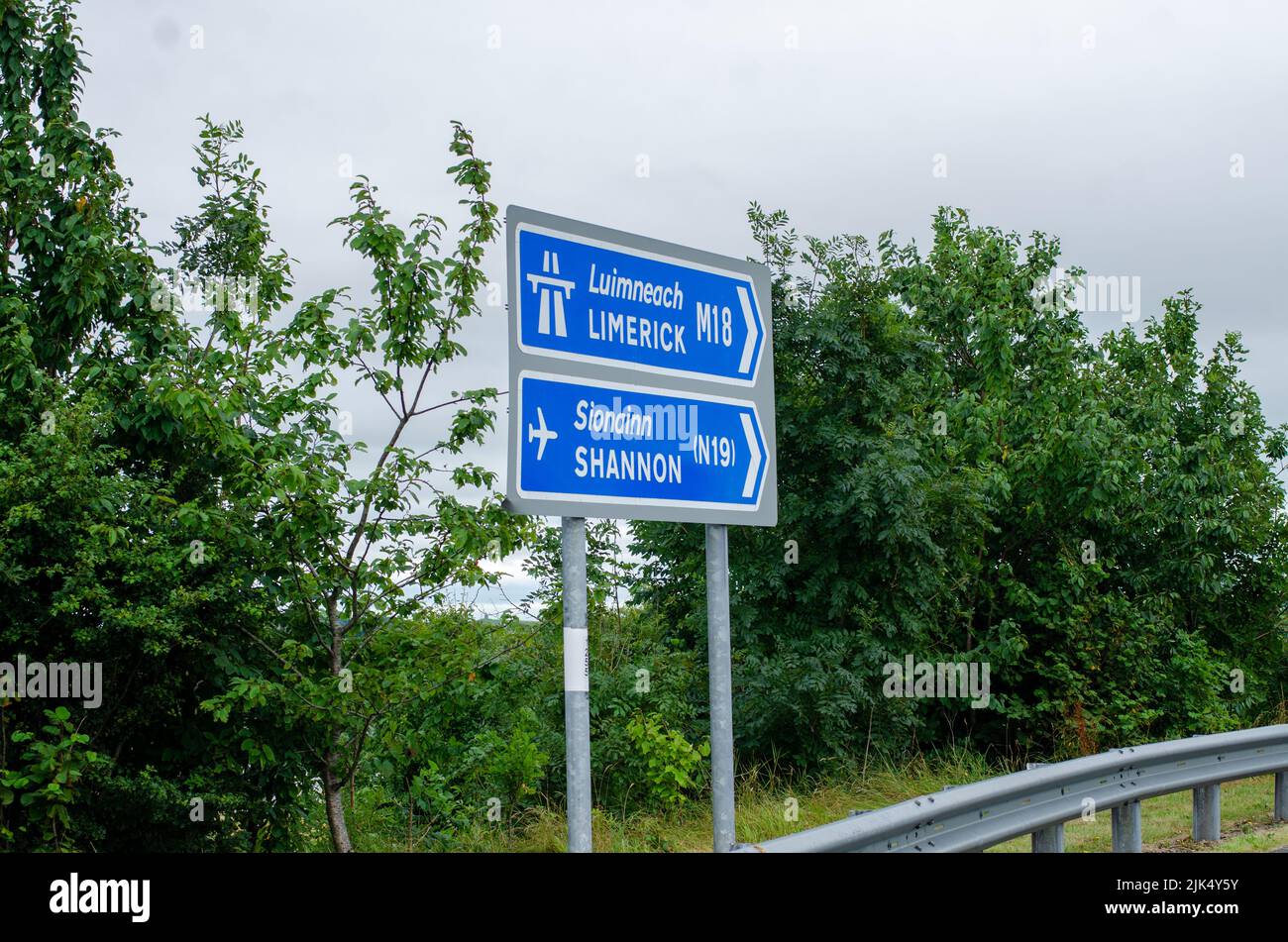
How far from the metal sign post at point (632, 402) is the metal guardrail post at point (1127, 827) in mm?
3383

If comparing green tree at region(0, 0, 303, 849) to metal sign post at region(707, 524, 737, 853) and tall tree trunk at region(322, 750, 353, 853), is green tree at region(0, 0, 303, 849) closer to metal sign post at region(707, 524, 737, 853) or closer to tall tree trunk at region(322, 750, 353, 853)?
tall tree trunk at region(322, 750, 353, 853)

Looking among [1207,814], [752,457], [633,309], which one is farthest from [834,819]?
[633,309]

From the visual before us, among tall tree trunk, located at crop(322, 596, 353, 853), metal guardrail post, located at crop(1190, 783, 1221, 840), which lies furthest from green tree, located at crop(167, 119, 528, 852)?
metal guardrail post, located at crop(1190, 783, 1221, 840)

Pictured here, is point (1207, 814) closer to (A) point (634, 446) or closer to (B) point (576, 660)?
(A) point (634, 446)

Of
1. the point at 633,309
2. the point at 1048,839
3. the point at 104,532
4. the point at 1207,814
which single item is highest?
the point at 633,309

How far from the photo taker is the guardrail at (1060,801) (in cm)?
491

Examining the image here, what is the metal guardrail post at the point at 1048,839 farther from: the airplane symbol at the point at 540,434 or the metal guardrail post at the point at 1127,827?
the airplane symbol at the point at 540,434

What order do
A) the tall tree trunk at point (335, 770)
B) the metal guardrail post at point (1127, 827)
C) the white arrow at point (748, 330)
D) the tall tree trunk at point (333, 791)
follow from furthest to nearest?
the tall tree trunk at point (333, 791) < the tall tree trunk at point (335, 770) < the metal guardrail post at point (1127, 827) < the white arrow at point (748, 330)

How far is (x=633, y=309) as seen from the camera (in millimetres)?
4535

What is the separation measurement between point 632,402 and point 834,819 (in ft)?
19.4

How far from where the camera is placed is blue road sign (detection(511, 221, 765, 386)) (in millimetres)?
4160

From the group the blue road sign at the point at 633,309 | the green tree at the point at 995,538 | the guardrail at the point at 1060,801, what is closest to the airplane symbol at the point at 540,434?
the blue road sign at the point at 633,309

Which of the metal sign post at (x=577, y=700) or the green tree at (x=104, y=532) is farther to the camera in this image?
the green tree at (x=104, y=532)

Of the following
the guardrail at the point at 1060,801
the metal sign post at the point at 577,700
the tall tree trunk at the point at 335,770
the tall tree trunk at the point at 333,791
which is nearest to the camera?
the metal sign post at the point at 577,700
